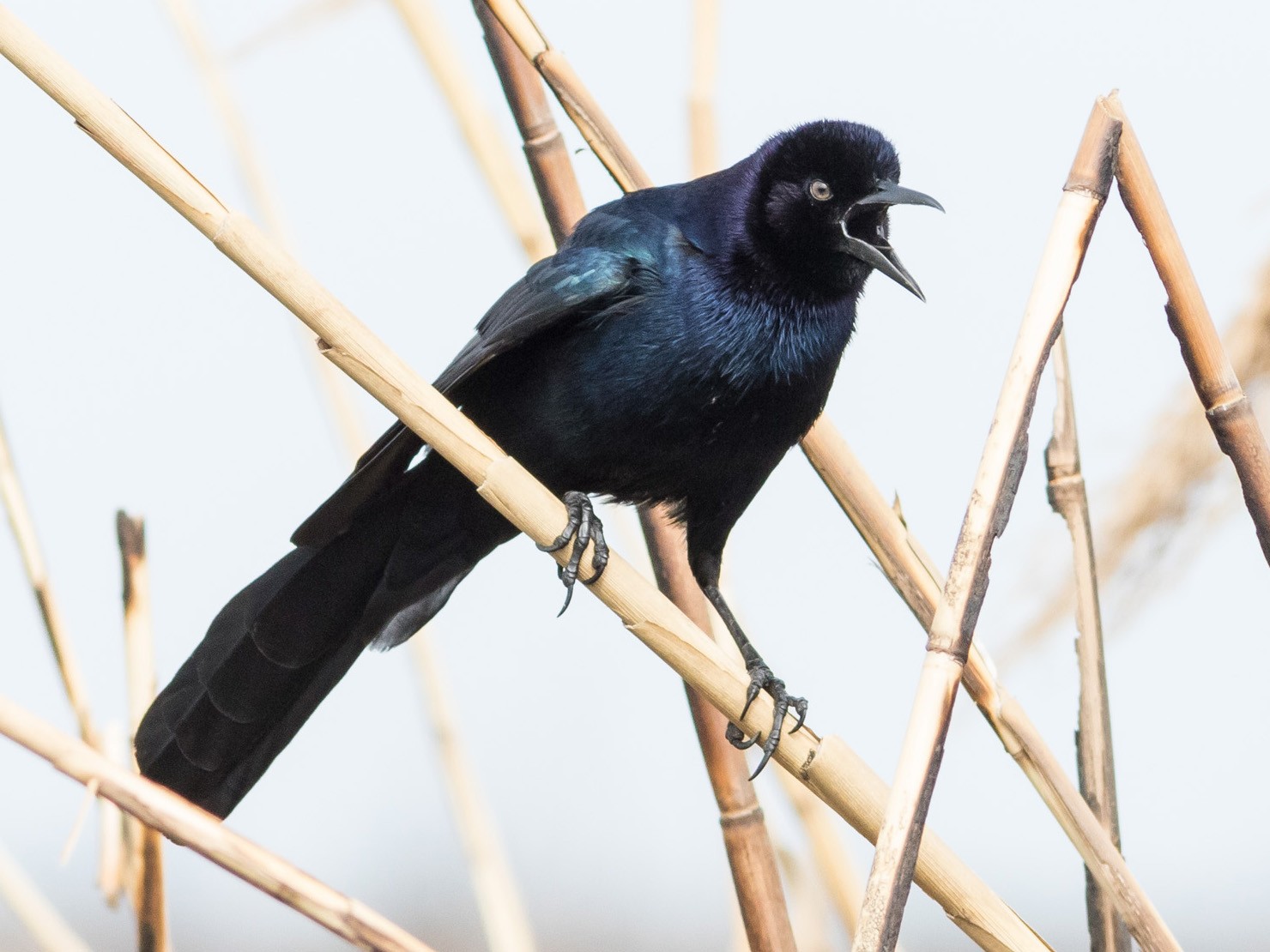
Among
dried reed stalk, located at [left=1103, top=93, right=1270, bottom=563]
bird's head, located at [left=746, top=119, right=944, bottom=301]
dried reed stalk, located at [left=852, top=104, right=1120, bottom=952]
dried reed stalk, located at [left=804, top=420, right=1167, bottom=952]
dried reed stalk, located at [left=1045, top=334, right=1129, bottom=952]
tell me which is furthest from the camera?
bird's head, located at [left=746, top=119, right=944, bottom=301]

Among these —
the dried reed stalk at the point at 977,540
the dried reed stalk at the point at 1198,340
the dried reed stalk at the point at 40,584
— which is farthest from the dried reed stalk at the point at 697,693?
the dried reed stalk at the point at 40,584

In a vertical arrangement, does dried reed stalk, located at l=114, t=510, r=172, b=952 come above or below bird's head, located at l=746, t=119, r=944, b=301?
below

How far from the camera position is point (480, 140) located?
2.03 metres

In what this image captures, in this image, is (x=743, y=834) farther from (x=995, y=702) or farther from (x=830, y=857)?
(x=995, y=702)

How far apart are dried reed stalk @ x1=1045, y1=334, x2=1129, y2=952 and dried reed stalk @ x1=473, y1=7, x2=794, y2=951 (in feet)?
1.39

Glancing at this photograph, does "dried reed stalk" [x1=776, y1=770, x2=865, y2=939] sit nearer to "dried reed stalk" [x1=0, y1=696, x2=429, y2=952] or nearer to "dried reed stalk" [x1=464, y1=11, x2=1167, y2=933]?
"dried reed stalk" [x1=464, y1=11, x2=1167, y2=933]

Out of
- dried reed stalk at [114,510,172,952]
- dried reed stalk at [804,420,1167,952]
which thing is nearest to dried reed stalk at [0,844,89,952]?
dried reed stalk at [114,510,172,952]

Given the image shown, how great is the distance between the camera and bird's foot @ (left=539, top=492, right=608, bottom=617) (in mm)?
1871

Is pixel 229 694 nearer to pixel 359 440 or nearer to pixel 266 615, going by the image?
pixel 266 615

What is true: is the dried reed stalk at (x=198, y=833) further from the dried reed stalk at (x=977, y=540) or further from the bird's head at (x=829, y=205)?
the bird's head at (x=829, y=205)

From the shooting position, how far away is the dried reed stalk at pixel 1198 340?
4.60ft

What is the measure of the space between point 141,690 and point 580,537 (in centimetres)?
70

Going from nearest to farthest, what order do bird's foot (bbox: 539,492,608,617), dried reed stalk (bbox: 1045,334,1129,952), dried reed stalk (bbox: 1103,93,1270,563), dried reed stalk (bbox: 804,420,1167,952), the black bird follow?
dried reed stalk (bbox: 1103,93,1270,563), dried reed stalk (bbox: 804,420,1167,952), dried reed stalk (bbox: 1045,334,1129,952), bird's foot (bbox: 539,492,608,617), the black bird

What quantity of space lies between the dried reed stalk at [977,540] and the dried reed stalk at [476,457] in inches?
7.3
